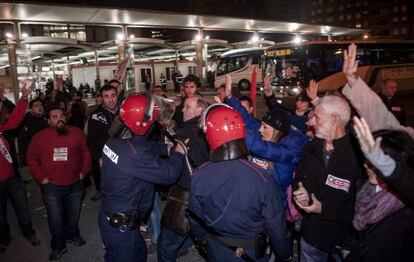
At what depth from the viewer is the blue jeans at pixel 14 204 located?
4.66 meters

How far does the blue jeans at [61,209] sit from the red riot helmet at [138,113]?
2182 millimetres

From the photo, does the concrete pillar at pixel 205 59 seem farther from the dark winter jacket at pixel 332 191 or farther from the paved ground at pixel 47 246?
the dark winter jacket at pixel 332 191

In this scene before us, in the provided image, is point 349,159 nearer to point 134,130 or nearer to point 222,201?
point 222,201

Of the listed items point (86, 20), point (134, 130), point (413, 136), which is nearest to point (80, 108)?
point (134, 130)

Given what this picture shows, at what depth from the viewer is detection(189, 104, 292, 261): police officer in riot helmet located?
230cm

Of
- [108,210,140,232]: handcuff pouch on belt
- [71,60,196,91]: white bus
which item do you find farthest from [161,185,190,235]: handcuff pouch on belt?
[71,60,196,91]: white bus

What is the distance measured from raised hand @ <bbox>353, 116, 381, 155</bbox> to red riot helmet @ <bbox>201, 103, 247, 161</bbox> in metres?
0.78

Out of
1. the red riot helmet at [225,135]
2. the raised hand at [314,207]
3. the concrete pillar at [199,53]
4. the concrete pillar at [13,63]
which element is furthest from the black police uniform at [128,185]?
the concrete pillar at [199,53]

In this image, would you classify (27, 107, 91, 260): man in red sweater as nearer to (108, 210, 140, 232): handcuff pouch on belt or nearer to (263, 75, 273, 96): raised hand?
(108, 210, 140, 232): handcuff pouch on belt

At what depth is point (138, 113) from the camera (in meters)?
2.87

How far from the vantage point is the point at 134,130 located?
290cm

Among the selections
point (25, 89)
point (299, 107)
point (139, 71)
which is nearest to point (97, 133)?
point (25, 89)

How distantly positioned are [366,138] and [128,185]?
192cm

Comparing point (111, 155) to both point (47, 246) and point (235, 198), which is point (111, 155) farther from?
point (47, 246)
